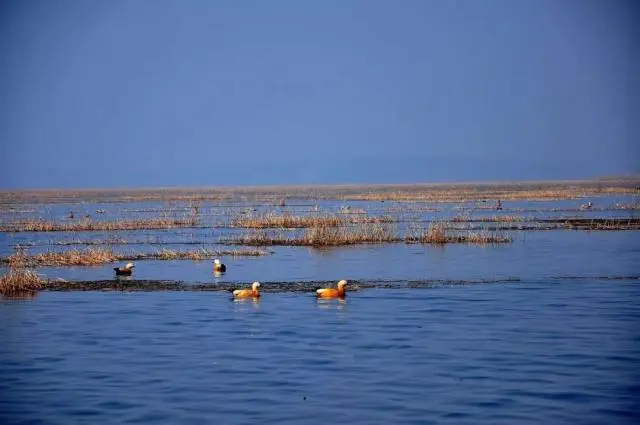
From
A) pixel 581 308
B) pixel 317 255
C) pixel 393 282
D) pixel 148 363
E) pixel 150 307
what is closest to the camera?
pixel 148 363

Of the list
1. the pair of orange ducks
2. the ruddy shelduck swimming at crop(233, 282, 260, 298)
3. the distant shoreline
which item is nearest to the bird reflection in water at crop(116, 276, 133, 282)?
the ruddy shelduck swimming at crop(233, 282, 260, 298)

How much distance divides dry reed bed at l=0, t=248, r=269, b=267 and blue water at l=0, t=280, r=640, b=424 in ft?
26.2

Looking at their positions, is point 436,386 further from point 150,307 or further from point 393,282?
point 393,282

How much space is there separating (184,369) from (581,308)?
34.0ft

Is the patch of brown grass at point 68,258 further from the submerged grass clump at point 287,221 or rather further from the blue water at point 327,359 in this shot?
the submerged grass clump at point 287,221

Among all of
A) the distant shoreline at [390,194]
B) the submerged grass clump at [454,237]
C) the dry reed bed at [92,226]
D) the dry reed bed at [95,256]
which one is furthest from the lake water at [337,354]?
the distant shoreline at [390,194]

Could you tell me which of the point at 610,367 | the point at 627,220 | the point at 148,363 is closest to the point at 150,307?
the point at 148,363

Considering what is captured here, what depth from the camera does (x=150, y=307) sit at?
22.7 meters

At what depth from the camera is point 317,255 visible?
35375 millimetres

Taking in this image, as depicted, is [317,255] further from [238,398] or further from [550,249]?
[238,398]

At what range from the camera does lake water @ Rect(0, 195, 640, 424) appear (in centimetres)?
1259

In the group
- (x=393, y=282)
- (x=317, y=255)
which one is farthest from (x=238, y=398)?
(x=317, y=255)

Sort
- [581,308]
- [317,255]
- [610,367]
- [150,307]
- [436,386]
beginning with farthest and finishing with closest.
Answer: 1. [317,255]
2. [150,307]
3. [581,308]
4. [610,367]
5. [436,386]

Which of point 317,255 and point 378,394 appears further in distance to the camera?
point 317,255
